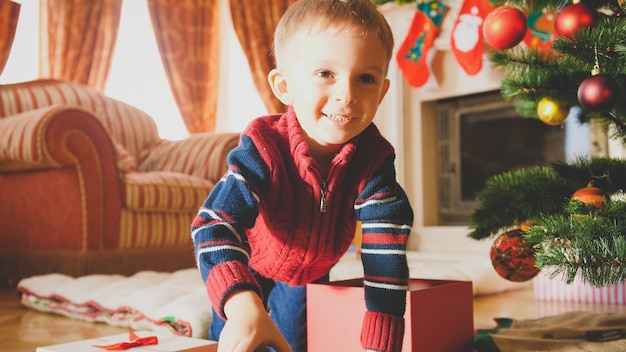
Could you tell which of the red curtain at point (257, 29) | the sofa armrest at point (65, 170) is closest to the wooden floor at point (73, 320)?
the sofa armrest at point (65, 170)

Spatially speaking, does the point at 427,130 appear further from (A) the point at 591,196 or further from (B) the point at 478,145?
(A) the point at 591,196

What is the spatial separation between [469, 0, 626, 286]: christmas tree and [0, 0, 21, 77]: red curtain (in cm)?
254

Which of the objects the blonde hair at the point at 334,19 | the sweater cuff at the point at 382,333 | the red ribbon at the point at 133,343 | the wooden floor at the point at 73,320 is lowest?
the wooden floor at the point at 73,320

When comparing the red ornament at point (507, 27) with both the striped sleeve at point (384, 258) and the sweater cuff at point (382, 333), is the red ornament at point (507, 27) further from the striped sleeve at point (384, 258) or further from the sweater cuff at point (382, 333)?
the sweater cuff at point (382, 333)

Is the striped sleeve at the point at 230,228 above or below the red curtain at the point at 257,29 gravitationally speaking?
below

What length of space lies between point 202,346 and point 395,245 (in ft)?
1.08

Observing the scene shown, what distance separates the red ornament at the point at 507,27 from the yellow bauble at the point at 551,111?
14 cm

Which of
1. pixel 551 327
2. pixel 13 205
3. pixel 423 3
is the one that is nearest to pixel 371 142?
pixel 551 327

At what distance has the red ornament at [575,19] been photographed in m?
0.95

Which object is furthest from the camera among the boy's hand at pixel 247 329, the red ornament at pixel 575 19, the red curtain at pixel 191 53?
the red curtain at pixel 191 53

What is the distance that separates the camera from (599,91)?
0.87 metres

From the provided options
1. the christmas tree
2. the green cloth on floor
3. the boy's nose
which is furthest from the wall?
the boy's nose

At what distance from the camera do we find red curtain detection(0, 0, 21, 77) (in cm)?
277

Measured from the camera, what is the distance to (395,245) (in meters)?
0.80
